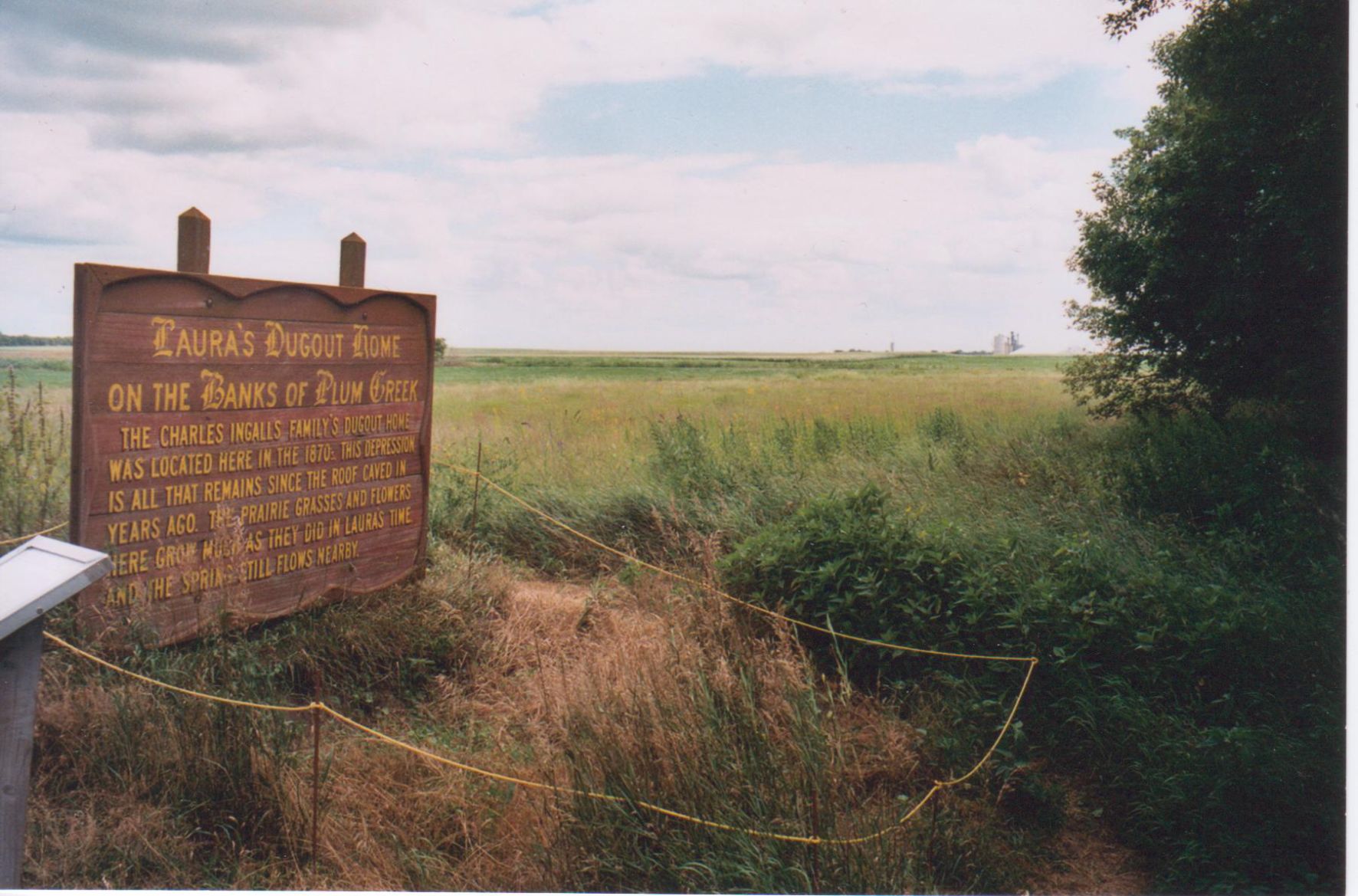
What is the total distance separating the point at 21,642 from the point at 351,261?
323 cm

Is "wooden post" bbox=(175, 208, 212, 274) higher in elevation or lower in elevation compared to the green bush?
higher

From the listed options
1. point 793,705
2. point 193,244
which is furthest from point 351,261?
point 793,705

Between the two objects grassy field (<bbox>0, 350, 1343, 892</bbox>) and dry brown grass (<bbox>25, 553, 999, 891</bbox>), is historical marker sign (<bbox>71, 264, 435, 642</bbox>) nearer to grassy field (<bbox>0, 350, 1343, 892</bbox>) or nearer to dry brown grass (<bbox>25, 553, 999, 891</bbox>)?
grassy field (<bbox>0, 350, 1343, 892</bbox>)

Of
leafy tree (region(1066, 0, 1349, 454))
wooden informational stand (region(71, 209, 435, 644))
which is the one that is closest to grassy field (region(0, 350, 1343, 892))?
wooden informational stand (region(71, 209, 435, 644))

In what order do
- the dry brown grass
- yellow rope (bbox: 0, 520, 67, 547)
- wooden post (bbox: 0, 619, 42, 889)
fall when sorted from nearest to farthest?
wooden post (bbox: 0, 619, 42, 889) → the dry brown grass → yellow rope (bbox: 0, 520, 67, 547)

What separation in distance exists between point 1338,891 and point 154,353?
4.90 m

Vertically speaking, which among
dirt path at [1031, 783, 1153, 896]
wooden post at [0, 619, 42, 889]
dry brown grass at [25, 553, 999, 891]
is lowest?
dirt path at [1031, 783, 1153, 896]

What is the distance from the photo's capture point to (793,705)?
3398 mm

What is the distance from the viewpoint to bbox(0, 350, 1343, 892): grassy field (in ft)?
10.5

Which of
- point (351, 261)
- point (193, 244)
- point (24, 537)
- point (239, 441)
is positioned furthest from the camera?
point (351, 261)

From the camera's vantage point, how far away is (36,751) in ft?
12.4

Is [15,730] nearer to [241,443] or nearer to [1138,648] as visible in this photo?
[241,443]

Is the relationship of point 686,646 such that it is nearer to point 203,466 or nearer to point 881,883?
point 881,883

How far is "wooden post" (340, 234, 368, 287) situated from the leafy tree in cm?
475
